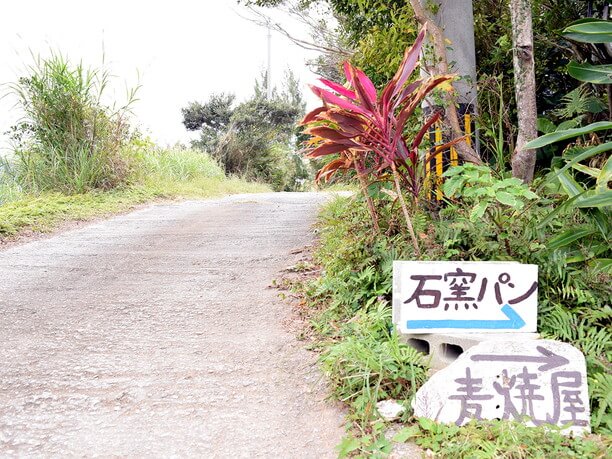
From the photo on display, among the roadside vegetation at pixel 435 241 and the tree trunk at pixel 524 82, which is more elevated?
the tree trunk at pixel 524 82

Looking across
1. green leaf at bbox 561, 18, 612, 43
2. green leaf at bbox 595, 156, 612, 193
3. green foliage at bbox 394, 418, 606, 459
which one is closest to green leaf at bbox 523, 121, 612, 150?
green leaf at bbox 595, 156, 612, 193

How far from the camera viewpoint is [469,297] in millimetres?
3031

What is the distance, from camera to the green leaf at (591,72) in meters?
3.62

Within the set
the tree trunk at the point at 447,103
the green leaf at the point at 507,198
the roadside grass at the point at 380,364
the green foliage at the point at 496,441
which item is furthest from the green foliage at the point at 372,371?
the tree trunk at the point at 447,103

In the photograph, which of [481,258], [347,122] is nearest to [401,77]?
[347,122]

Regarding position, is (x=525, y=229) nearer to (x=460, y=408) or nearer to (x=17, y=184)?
(x=460, y=408)

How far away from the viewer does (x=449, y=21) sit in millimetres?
5184

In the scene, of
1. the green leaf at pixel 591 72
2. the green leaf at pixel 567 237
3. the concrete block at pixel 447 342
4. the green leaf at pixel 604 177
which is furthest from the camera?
the green leaf at pixel 591 72

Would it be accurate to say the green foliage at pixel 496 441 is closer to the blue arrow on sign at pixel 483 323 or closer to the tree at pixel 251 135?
the blue arrow on sign at pixel 483 323

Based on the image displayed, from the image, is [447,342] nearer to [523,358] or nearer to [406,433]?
[523,358]

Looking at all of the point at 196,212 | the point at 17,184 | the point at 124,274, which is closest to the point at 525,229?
the point at 124,274

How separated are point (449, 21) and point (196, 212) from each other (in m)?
4.78

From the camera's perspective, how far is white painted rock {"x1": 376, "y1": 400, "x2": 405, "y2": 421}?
8.96ft

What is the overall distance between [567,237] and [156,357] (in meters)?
2.42
